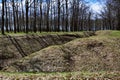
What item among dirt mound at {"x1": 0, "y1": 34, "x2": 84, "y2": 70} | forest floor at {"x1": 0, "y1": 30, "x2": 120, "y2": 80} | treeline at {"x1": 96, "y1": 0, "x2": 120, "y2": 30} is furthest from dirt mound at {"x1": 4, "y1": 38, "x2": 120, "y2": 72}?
treeline at {"x1": 96, "y1": 0, "x2": 120, "y2": 30}

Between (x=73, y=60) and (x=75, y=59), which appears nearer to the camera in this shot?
(x=73, y=60)

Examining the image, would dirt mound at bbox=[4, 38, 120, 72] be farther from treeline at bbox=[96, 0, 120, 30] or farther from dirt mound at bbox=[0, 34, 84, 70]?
treeline at bbox=[96, 0, 120, 30]

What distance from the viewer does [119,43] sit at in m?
23.7

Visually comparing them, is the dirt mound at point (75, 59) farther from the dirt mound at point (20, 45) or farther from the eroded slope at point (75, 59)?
the dirt mound at point (20, 45)

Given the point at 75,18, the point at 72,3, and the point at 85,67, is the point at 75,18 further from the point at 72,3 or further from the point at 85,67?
the point at 85,67

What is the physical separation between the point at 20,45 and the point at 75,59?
664 cm

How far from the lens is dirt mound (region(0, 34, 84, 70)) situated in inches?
800

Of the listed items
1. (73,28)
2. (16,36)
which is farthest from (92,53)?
(73,28)

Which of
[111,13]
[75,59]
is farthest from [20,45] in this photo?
[111,13]

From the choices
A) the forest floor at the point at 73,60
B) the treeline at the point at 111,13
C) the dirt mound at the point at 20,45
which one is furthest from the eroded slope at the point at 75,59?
the treeline at the point at 111,13

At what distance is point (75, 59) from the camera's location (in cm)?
1962

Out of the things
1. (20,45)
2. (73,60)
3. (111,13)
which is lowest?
(73,60)

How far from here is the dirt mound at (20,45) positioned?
66.6 ft

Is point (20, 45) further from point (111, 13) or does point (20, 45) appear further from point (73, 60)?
point (111, 13)
